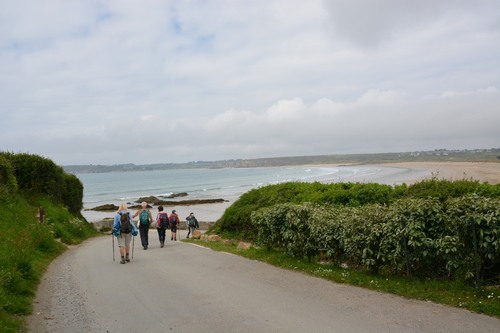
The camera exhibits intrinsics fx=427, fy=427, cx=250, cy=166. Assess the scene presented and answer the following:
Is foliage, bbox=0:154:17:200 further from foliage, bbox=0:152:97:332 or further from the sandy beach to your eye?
the sandy beach

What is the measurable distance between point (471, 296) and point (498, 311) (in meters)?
0.78

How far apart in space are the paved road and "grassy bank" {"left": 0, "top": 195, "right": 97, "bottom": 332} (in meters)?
0.29

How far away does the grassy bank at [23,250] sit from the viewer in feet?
22.8

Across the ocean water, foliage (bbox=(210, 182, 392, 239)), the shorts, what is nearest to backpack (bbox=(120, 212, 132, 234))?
the shorts

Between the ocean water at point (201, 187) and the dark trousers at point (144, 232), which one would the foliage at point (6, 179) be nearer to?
the dark trousers at point (144, 232)

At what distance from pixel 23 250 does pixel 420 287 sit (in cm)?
930

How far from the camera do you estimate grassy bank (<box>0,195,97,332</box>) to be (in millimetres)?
6938

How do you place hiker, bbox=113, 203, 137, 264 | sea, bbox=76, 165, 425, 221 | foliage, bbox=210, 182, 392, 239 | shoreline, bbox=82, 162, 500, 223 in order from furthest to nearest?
1. sea, bbox=76, 165, 425, 221
2. shoreline, bbox=82, 162, 500, 223
3. foliage, bbox=210, 182, 392, 239
4. hiker, bbox=113, 203, 137, 264

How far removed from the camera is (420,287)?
7285mm

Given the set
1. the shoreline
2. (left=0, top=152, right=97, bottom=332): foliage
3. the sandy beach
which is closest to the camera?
(left=0, top=152, right=97, bottom=332): foliage

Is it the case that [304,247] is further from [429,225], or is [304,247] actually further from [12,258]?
[12,258]

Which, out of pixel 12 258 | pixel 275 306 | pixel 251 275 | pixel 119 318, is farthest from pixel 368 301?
pixel 12 258

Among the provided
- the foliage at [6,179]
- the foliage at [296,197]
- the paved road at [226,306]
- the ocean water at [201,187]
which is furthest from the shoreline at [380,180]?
the foliage at [6,179]

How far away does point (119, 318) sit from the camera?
21.8 ft
